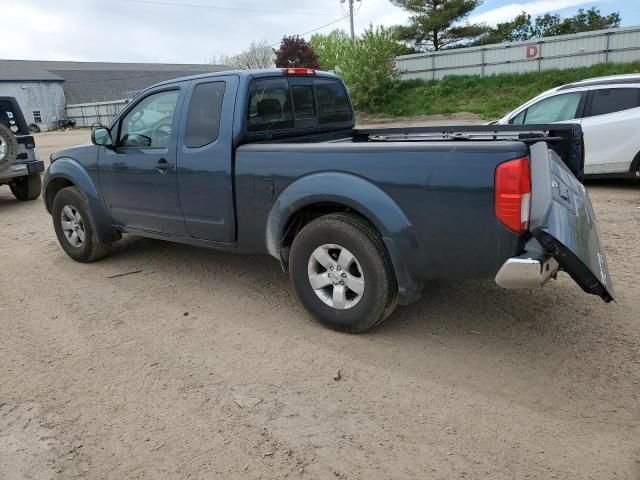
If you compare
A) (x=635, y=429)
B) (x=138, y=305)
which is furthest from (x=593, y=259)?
(x=138, y=305)

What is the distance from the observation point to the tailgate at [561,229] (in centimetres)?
311

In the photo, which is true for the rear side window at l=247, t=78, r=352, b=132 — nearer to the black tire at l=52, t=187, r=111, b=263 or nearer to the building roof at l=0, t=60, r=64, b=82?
the black tire at l=52, t=187, r=111, b=263

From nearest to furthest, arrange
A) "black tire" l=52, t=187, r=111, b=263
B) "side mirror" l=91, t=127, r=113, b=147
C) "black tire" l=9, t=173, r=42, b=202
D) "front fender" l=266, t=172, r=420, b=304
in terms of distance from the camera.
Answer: "front fender" l=266, t=172, r=420, b=304 → "side mirror" l=91, t=127, r=113, b=147 → "black tire" l=52, t=187, r=111, b=263 → "black tire" l=9, t=173, r=42, b=202

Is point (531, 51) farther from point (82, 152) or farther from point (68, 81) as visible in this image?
point (68, 81)

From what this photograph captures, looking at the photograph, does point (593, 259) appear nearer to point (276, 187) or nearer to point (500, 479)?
point (500, 479)

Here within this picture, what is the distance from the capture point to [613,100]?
8.49 meters

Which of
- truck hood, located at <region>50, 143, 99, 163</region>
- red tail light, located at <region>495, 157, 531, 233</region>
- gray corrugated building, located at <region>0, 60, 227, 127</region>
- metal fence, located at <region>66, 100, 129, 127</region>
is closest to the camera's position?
red tail light, located at <region>495, 157, 531, 233</region>

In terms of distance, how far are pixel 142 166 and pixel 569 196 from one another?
3570mm

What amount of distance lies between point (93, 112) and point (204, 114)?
1993 inches

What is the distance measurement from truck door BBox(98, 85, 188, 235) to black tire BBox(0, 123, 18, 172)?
13.6 feet

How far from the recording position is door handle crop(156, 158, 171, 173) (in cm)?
482

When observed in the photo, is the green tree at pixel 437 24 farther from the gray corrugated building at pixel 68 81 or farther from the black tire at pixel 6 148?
the black tire at pixel 6 148

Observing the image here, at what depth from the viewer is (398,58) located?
31.9 m

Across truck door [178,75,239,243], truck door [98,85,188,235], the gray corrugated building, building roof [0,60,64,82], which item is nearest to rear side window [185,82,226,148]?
truck door [178,75,239,243]
